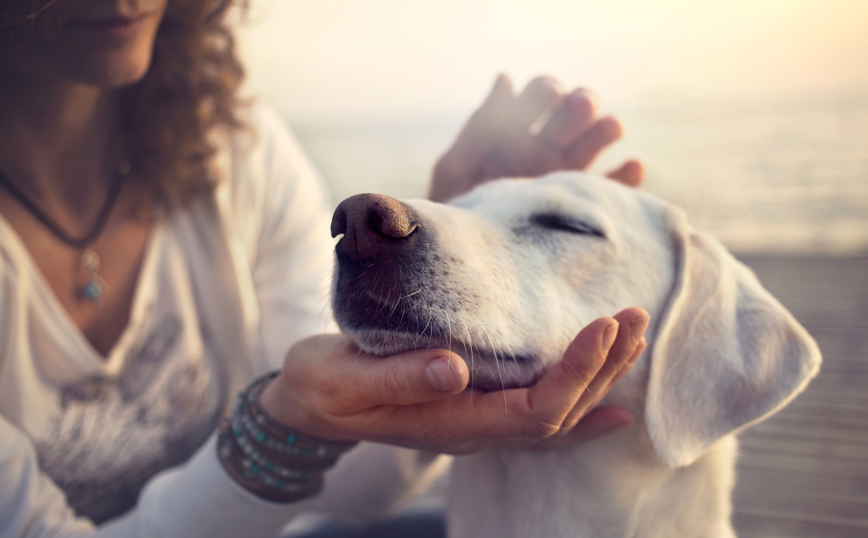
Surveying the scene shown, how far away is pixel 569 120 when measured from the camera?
6.07ft

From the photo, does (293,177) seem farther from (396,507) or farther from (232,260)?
(396,507)

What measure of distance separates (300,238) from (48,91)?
0.88 m

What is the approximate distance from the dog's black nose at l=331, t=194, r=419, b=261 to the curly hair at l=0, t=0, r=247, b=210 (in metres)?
1.13

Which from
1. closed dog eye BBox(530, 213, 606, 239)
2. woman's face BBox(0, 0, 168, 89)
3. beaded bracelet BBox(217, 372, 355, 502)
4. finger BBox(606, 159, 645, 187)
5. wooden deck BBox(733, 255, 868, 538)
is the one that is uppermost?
woman's face BBox(0, 0, 168, 89)

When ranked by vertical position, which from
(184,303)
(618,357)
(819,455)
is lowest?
(819,455)

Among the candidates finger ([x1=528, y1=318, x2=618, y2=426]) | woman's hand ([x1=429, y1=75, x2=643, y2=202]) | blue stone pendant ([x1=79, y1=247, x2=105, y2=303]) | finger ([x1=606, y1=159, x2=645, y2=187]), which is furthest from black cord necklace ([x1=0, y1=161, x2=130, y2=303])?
finger ([x1=606, y1=159, x2=645, y2=187])

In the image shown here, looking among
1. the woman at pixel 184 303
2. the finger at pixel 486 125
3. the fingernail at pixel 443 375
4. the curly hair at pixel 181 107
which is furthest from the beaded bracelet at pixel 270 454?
the finger at pixel 486 125

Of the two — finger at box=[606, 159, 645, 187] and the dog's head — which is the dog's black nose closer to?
the dog's head

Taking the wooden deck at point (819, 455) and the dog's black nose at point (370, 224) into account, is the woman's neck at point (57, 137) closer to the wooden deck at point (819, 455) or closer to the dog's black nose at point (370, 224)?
the dog's black nose at point (370, 224)

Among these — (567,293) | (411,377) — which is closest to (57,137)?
(411,377)

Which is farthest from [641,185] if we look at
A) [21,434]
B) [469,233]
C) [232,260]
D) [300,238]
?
[21,434]

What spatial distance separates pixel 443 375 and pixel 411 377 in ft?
0.20

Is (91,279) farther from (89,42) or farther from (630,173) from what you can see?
(630,173)

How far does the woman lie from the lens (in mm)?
1100
